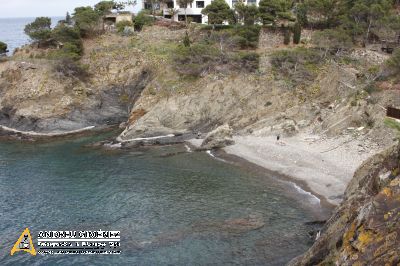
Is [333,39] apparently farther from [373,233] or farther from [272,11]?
[373,233]

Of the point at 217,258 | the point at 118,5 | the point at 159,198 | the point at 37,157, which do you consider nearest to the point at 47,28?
the point at 118,5

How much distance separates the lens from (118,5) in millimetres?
92750

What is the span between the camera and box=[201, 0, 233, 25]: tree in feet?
272

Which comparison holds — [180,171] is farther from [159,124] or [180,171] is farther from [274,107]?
[274,107]

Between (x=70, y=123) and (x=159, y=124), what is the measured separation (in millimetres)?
16493

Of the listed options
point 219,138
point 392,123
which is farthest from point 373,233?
point 219,138

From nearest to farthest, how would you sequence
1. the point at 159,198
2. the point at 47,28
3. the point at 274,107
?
the point at 159,198
the point at 274,107
the point at 47,28

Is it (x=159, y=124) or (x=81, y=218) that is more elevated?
(x=159, y=124)

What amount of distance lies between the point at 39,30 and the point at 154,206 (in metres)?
55.6

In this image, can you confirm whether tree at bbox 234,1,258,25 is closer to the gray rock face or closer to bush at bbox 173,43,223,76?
bush at bbox 173,43,223,76

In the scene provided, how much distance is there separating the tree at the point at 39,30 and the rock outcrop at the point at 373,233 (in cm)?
7213

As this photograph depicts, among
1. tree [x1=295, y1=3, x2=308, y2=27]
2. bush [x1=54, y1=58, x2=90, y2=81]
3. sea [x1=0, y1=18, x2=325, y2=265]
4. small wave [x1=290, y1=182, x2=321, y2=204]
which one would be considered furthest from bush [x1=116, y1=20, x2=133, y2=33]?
small wave [x1=290, y1=182, x2=321, y2=204]

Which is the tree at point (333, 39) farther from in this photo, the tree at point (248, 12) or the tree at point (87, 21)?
the tree at point (87, 21)

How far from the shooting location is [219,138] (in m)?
58.8
